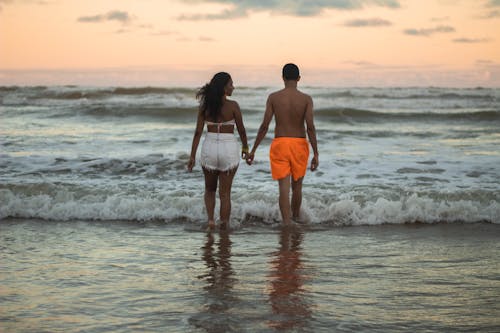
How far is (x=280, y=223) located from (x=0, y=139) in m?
9.93

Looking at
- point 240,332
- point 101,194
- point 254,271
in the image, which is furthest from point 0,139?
point 240,332

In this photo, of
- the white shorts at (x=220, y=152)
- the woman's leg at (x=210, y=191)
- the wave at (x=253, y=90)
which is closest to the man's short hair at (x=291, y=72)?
the white shorts at (x=220, y=152)

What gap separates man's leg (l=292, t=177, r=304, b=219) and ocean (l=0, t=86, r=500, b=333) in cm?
26

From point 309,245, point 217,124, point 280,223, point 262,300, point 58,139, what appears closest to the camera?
point 262,300

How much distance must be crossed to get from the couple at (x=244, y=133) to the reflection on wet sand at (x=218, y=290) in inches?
34.3

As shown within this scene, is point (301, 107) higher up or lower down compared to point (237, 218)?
higher up

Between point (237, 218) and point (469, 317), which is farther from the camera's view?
point (237, 218)

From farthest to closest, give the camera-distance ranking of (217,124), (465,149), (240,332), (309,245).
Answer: (465,149), (217,124), (309,245), (240,332)

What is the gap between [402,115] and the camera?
2486 centimetres

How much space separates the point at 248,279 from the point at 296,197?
2.81m

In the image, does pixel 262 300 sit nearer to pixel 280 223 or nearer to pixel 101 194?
pixel 280 223

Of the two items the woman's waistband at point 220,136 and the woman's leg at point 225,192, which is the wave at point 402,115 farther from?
the woman's waistband at point 220,136

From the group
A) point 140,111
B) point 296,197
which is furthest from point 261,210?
point 140,111

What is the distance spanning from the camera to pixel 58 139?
15883 mm
